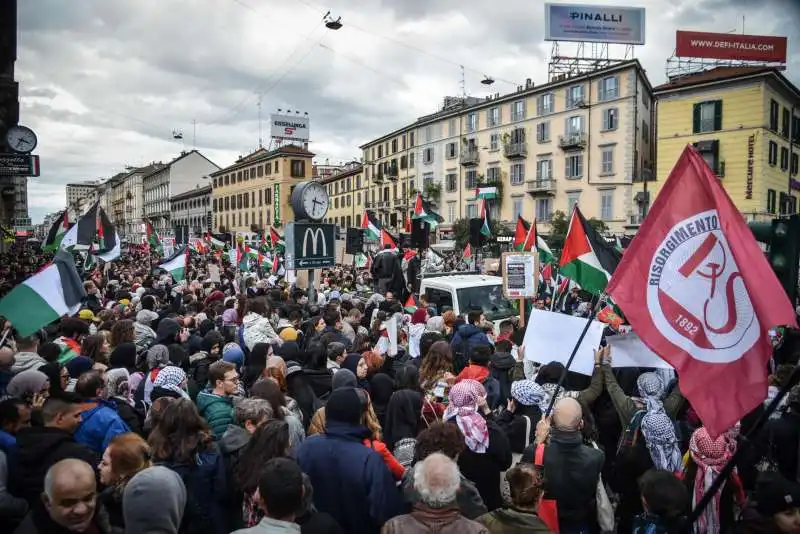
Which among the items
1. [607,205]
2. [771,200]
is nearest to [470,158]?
[607,205]

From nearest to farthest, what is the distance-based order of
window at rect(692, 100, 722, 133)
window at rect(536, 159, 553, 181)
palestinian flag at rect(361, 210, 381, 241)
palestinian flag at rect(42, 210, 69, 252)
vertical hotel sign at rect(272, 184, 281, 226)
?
palestinian flag at rect(42, 210, 69, 252) < palestinian flag at rect(361, 210, 381, 241) < window at rect(692, 100, 722, 133) < window at rect(536, 159, 553, 181) < vertical hotel sign at rect(272, 184, 281, 226)

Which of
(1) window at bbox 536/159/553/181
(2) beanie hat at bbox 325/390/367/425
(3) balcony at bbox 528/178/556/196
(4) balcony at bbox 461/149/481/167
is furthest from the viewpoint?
(4) balcony at bbox 461/149/481/167

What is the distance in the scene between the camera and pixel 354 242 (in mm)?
21719

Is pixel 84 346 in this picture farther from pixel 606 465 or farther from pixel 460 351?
pixel 606 465

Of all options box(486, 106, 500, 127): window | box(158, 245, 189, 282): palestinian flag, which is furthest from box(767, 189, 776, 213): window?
box(158, 245, 189, 282): palestinian flag

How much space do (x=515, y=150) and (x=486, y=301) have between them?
3585 cm

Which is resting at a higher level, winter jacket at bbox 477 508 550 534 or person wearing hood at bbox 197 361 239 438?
person wearing hood at bbox 197 361 239 438

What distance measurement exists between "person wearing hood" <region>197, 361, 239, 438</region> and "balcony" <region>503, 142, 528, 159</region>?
43197 millimetres

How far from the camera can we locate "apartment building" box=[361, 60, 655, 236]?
38.6 m

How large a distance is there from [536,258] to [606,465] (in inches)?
215

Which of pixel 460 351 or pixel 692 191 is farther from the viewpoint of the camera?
pixel 460 351

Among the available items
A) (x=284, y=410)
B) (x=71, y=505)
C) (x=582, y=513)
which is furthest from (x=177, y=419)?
(x=582, y=513)

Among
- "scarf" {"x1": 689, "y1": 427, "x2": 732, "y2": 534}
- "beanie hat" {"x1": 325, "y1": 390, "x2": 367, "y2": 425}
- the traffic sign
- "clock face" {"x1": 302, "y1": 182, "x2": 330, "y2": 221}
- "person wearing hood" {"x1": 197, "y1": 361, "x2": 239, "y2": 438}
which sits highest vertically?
the traffic sign

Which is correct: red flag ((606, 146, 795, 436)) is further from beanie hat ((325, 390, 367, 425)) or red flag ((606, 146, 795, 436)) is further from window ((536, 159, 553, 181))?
window ((536, 159, 553, 181))
